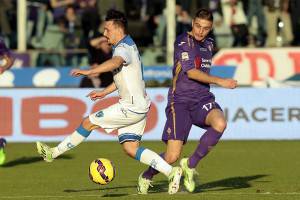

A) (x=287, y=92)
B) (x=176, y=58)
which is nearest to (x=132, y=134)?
(x=176, y=58)

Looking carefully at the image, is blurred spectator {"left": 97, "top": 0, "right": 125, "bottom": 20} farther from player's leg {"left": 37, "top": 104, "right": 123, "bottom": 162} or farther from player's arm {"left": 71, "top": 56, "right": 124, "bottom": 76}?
player's arm {"left": 71, "top": 56, "right": 124, "bottom": 76}

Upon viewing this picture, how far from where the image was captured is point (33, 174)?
14820mm

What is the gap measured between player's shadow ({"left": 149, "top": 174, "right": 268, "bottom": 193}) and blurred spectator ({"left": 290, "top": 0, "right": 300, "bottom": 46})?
12.6 m

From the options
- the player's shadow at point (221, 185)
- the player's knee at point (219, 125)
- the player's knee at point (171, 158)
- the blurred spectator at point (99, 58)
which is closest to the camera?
the player's knee at point (219, 125)

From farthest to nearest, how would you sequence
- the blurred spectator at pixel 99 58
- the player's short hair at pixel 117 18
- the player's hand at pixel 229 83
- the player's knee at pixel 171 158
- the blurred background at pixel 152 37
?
the blurred background at pixel 152 37 < the blurred spectator at pixel 99 58 < the player's knee at pixel 171 158 < the player's short hair at pixel 117 18 < the player's hand at pixel 229 83

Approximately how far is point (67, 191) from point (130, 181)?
1.38m

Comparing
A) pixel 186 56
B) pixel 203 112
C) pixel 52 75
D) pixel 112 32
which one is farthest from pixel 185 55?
pixel 52 75

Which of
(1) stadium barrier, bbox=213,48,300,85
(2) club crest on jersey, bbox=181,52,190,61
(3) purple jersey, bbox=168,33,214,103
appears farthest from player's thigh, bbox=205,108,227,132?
(1) stadium barrier, bbox=213,48,300,85

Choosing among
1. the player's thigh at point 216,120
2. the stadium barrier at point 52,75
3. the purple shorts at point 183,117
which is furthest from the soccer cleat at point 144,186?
the stadium barrier at point 52,75

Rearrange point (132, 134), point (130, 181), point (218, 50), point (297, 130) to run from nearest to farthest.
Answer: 1. point (132, 134)
2. point (130, 181)
3. point (297, 130)
4. point (218, 50)

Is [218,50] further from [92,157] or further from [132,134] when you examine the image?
[132,134]

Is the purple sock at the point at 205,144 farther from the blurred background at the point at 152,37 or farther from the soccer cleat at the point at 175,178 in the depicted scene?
the blurred background at the point at 152,37

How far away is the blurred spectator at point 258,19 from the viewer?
26125mm

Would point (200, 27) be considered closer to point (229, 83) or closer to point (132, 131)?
point (229, 83)
